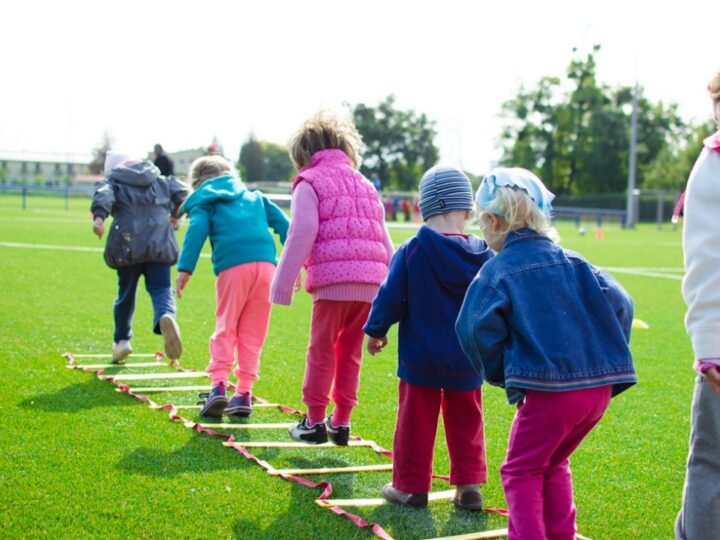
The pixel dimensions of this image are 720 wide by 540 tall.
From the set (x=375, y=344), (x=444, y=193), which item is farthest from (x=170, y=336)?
(x=444, y=193)

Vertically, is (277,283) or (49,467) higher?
(277,283)

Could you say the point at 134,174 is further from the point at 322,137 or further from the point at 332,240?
the point at 332,240

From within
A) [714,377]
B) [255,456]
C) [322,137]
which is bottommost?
[255,456]

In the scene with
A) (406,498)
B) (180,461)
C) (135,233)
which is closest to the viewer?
(406,498)

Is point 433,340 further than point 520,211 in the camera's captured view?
Yes

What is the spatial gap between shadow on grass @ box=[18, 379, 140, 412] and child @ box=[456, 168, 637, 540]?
3.14 m

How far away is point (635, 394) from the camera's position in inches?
266

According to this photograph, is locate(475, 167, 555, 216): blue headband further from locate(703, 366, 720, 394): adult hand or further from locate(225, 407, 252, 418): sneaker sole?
locate(225, 407, 252, 418): sneaker sole

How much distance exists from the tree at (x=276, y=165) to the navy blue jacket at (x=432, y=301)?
9579 centimetres

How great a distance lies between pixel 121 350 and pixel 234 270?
183cm

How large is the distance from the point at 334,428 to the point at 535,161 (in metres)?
67.8

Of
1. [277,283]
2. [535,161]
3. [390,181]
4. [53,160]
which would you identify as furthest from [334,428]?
[53,160]

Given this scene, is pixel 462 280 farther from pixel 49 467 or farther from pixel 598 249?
pixel 598 249

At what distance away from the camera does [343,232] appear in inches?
195
